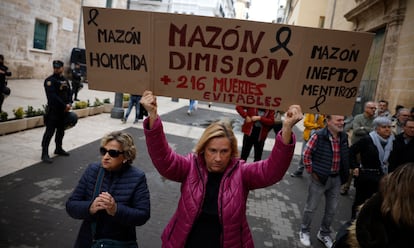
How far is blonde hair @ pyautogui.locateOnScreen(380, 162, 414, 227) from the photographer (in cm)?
176

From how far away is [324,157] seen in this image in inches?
159

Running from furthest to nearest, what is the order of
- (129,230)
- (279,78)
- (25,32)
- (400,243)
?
(25,32)
(129,230)
(279,78)
(400,243)

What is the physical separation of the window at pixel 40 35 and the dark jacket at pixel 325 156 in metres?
19.0

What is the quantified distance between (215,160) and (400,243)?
1163mm

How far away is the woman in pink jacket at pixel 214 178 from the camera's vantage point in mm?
2029

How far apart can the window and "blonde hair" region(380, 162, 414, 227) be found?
67.3 ft

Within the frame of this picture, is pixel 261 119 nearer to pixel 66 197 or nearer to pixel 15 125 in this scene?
pixel 66 197

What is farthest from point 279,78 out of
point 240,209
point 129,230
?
point 129,230

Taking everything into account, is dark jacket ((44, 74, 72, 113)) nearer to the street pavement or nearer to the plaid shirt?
the street pavement

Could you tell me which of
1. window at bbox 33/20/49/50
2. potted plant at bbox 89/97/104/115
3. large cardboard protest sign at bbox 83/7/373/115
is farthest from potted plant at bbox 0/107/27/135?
window at bbox 33/20/49/50

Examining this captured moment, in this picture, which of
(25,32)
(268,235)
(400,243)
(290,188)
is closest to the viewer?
(400,243)

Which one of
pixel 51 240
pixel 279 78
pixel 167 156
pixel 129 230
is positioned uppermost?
pixel 279 78

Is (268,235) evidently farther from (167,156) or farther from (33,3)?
(33,3)

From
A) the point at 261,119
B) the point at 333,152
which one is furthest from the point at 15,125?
the point at 333,152
